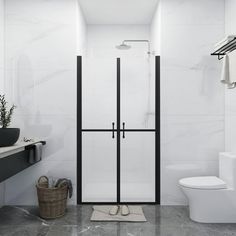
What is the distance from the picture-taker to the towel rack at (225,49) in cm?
269

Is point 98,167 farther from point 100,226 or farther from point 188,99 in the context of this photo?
point 188,99

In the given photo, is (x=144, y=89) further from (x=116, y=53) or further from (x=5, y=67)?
(x=5, y=67)

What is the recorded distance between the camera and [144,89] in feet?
10.5

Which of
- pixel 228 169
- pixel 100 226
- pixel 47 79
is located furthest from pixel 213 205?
pixel 47 79

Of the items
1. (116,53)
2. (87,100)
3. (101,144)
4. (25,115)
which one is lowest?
(101,144)

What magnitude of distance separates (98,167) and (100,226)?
2.63ft

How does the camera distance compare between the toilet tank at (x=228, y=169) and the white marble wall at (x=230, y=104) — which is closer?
the toilet tank at (x=228, y=169)

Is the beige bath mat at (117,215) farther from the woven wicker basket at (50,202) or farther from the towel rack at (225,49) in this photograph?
the towel rack at (225,49)

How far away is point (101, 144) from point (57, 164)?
1.99ft

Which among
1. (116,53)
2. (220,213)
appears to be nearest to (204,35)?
(116,53)

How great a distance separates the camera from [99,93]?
10.5ft

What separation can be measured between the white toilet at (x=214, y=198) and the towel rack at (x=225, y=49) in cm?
121

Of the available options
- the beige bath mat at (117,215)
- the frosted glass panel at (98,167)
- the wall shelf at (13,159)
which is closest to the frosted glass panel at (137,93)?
the frosted glass panel at (98,167)

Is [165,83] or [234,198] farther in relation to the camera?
[165,83]
